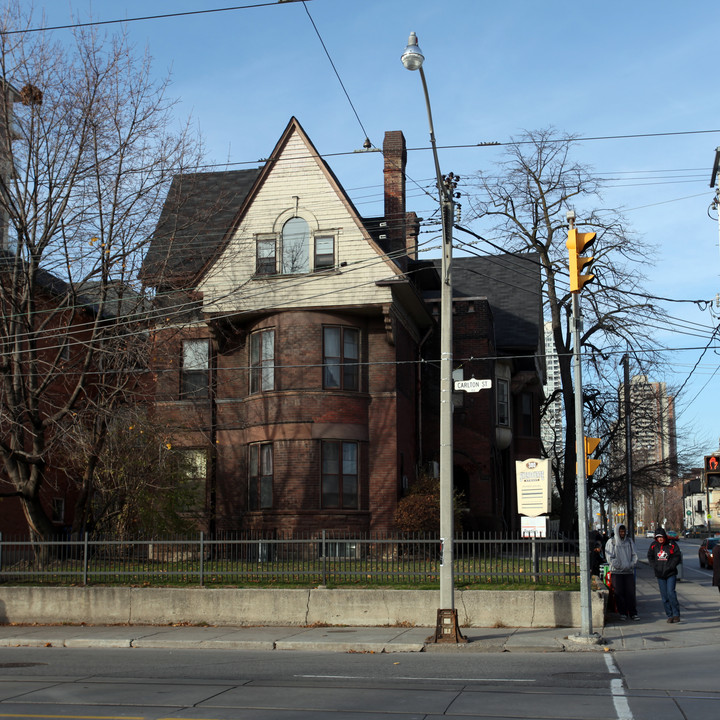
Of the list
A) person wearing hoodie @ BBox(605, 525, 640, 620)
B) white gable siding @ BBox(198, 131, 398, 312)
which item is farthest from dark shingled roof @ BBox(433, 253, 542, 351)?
person wearing hoodie @ BBox(605, 525, 640, 620)

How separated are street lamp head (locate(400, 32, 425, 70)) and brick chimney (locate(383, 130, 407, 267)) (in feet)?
53.9

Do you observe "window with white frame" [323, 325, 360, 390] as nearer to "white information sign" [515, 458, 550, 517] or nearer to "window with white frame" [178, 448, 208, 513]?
"window with white frame" [178, 448, 208, 513]

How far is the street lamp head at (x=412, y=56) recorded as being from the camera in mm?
13203

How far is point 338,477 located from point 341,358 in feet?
11.9

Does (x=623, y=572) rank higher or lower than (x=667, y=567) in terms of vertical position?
lower

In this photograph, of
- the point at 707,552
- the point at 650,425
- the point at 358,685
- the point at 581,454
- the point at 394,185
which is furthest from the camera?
the point at 650,425

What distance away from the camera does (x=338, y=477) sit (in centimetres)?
2658

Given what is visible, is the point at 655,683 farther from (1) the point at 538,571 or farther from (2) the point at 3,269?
(2) the point at 3,269

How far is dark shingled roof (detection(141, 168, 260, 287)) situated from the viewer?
23.3 m

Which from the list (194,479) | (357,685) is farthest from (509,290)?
(357,685)

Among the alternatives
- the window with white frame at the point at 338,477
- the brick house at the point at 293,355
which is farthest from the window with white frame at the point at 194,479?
the window with white frame at the point at 338,477

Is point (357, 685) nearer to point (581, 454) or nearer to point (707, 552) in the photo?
point (581, 454)

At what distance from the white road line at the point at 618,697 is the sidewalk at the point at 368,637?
7.80 ft

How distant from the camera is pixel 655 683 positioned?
10945 mm
